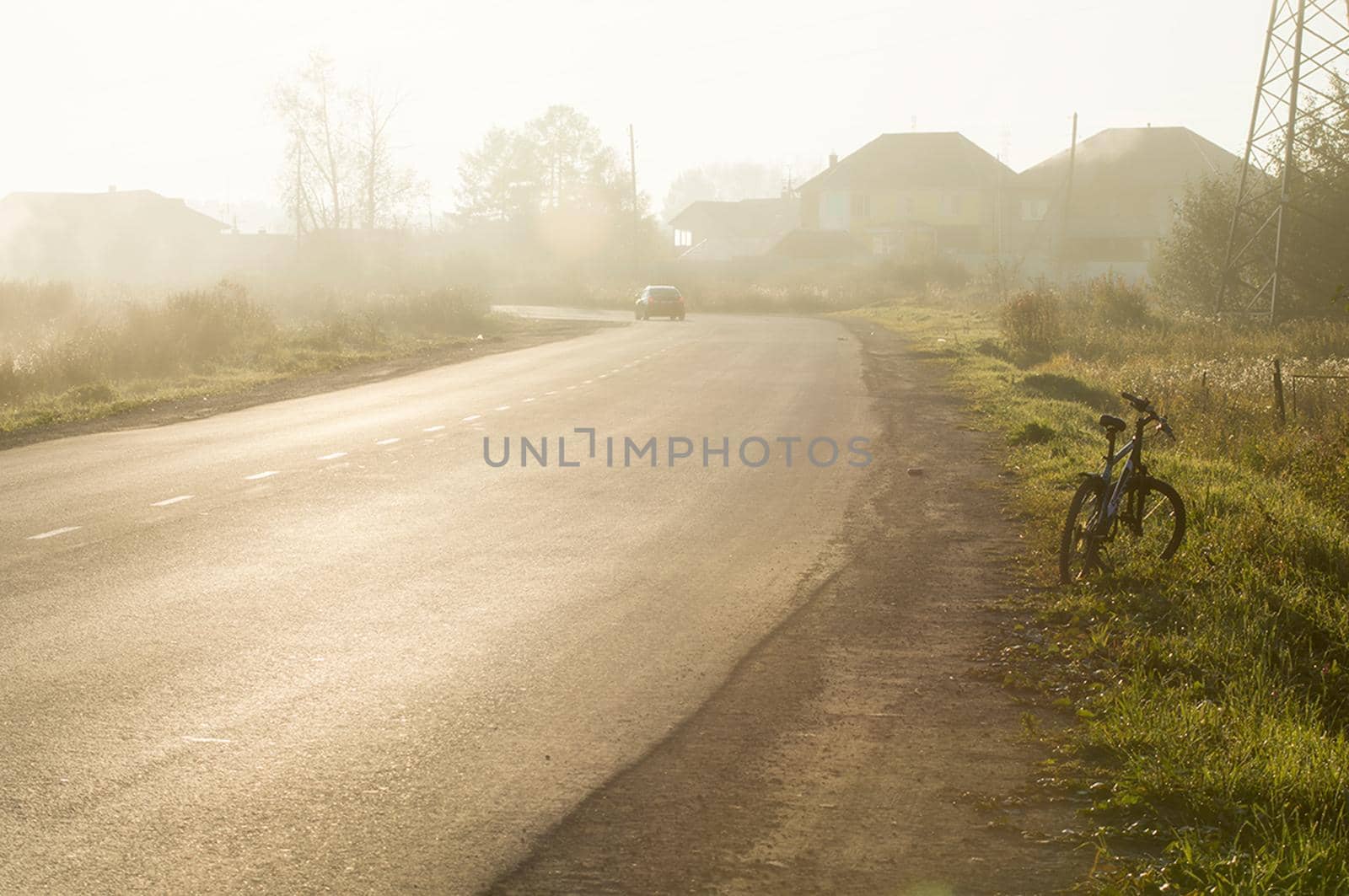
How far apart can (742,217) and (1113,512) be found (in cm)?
14255

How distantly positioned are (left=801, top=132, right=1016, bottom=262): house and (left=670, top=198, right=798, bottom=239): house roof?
3540cm

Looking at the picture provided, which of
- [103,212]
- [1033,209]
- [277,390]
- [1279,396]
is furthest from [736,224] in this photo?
[1279,396]

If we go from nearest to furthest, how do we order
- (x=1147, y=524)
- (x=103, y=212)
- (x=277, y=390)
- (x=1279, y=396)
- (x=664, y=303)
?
(x=1147, y=524) < (x=1279, y=396) < (x=277, y=390) < (x=664, y=303) < (x=103, y=212)

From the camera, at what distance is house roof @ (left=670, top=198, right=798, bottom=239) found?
144 metres

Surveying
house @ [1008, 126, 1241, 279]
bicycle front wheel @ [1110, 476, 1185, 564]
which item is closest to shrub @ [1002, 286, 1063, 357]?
bicycle front wheel @ [1110, 476, 1185, 564]

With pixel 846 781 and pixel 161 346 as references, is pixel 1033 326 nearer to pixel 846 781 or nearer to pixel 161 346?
pixel 161 346

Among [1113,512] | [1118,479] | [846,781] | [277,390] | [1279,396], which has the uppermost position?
[1118,479]

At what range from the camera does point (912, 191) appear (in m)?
104

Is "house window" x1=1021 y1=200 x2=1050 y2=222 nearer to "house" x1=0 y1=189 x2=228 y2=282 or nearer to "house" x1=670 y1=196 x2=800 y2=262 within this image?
"house" x1=670 y1=196 x2=800 y2=262

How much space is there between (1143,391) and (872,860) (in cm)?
1804

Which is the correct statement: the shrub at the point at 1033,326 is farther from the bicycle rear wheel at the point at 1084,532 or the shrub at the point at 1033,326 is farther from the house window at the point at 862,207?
the house window at the point at 862,207

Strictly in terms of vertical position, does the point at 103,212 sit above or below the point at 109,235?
above

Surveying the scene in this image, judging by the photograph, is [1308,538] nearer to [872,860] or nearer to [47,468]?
[872,860]

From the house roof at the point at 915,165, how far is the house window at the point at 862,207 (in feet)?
2.43
